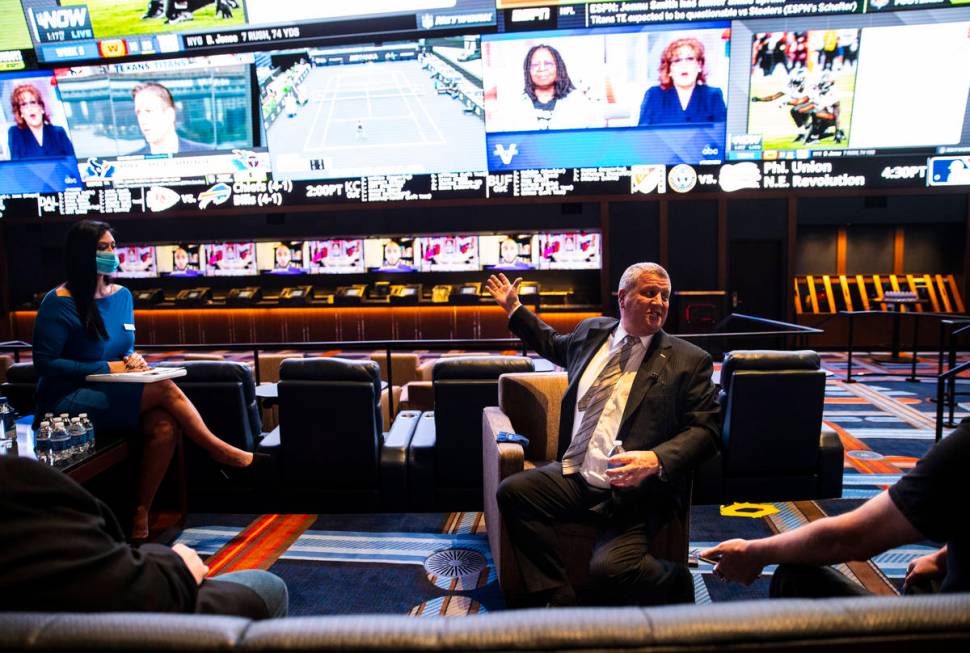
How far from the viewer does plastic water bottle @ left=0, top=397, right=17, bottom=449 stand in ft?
8.59

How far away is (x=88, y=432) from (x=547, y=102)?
22.0 ft

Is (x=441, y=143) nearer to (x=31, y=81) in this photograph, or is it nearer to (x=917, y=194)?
(x=31, y=81)

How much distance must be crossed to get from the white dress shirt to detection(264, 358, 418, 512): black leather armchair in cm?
118

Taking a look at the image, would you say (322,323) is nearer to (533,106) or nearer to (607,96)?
(533,106)

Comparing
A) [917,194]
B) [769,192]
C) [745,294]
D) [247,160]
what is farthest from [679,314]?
[247,160]

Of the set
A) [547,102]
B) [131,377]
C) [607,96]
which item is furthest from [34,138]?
[131,377]

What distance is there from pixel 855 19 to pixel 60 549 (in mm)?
9180

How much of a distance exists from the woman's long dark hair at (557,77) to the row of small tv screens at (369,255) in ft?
7.80

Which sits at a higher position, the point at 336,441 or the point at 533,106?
the point at 533,106

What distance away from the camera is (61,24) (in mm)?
7867

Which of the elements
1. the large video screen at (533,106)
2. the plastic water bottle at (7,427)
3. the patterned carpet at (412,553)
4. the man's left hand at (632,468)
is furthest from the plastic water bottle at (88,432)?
the large video screen at (533,106)

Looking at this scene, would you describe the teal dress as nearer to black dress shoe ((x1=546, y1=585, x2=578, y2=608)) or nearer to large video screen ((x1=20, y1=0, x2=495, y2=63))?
black dress shoe ((x1=546, y1=585, x2=578, y2=608))

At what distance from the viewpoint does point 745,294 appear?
9.59 metres

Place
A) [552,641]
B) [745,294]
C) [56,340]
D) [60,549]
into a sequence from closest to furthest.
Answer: [552,641]
[60,549]
[56,340]
[745,294]
